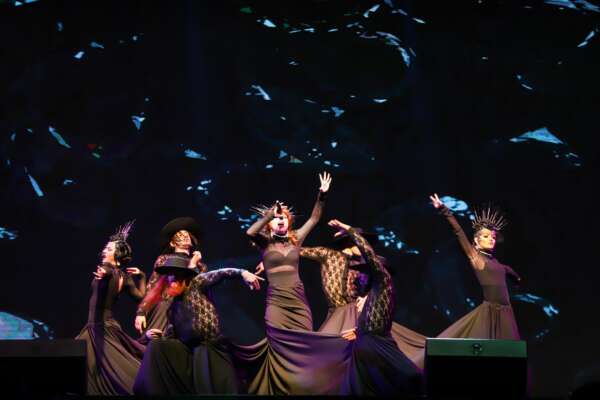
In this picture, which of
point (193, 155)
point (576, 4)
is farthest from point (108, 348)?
point (576, 4)

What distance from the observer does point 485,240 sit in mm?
8016

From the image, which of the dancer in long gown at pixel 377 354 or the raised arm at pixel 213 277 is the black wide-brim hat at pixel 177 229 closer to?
the raised arm at pixel 213 277

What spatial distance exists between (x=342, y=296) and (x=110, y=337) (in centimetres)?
204

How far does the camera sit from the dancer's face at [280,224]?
7.86 m

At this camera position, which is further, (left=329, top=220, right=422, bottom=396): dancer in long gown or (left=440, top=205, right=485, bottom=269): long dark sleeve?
(left=440, top=205, right=485, bottom=269): long dark sleeve

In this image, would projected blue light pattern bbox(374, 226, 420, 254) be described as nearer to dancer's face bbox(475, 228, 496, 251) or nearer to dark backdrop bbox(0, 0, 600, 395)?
dark backdrop bbox(0, 0, 600, 395)

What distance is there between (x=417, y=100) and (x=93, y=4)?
3636 mm

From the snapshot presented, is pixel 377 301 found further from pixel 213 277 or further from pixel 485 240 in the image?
pixel 485 240

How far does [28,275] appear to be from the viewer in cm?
909

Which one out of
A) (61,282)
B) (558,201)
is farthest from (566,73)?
(61,282)

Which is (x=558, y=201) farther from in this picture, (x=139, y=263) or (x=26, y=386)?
(x=26, y=386)

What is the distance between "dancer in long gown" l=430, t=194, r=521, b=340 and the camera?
7.67 m

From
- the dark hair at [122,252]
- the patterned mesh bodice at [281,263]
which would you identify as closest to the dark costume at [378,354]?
the patterned mesh bodice at [281,263]

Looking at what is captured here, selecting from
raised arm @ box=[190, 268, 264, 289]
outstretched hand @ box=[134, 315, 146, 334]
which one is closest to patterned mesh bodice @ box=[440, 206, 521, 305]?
raised arm @ box=[190, 268, 264, 289]
